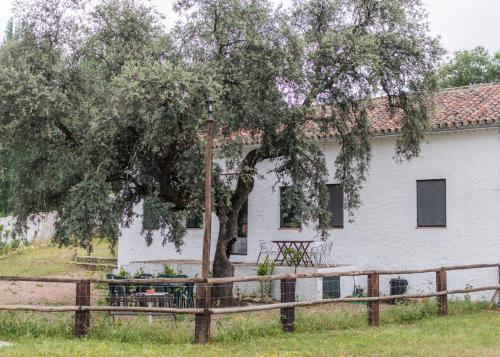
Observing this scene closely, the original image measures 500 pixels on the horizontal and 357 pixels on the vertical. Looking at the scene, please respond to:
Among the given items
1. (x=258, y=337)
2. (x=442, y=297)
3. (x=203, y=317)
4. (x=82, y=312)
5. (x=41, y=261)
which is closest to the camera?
(x=203, y=317)

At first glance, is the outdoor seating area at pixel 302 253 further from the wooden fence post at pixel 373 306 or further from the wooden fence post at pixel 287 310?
the wooden fence post at pixel 287 310

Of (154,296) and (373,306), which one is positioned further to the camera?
(154,296)

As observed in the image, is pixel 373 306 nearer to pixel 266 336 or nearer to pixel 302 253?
pixel 266 336

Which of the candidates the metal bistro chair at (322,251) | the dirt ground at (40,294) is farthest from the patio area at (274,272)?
the dirt ground at (40,294)

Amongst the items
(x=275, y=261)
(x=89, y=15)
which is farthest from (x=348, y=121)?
(x=89, y=15)

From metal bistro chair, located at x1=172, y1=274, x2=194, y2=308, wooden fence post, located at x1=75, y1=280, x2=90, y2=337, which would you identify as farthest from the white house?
wooden fence post, located at x1=75, y1=280, x2=90, y2=337

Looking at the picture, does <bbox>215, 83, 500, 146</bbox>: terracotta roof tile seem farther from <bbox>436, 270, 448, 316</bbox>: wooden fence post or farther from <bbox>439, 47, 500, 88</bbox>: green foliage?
<bbox>439, 47, 500, 88</bbox>: green foliage

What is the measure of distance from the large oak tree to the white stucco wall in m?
2.12

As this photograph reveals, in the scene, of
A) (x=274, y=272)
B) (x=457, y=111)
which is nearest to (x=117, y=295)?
(x=274, y=272)

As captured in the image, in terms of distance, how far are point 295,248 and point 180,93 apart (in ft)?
26.3

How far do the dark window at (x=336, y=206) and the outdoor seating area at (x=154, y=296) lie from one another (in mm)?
6275

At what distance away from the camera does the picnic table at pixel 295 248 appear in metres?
18.1

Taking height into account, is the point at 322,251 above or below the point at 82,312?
above

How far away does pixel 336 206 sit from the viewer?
18.8 meters
